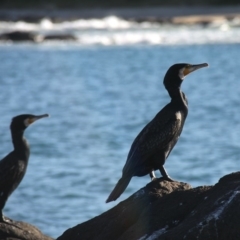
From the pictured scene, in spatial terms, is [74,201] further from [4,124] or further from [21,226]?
[4,124]

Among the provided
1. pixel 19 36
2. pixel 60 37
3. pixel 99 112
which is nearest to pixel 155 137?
pixel 99 112

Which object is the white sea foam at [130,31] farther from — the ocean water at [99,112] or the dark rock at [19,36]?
the dark rock at [19,36]

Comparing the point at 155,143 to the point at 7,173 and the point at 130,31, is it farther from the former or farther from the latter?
the point at 130,31

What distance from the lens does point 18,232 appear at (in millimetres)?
8000

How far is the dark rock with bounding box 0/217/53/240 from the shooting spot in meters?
7.96

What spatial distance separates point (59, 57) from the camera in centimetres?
5122

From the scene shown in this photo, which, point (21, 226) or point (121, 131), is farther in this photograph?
point (121, 131)

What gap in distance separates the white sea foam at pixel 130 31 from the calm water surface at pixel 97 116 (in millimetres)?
3125

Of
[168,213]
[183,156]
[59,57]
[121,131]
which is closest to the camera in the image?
[168,213]

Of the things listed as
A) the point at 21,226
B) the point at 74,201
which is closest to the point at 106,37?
A: the point at 74,201

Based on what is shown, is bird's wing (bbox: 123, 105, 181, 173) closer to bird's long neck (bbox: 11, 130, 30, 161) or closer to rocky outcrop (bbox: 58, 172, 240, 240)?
rocky outcrop (bbox: 58, 172, 240, 240)

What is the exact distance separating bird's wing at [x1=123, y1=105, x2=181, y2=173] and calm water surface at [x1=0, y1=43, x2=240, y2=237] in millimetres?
5235

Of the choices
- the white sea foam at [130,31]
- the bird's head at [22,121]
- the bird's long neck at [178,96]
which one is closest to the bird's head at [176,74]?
the bird's long neck at [178,96]

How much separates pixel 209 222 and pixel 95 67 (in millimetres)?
40497
